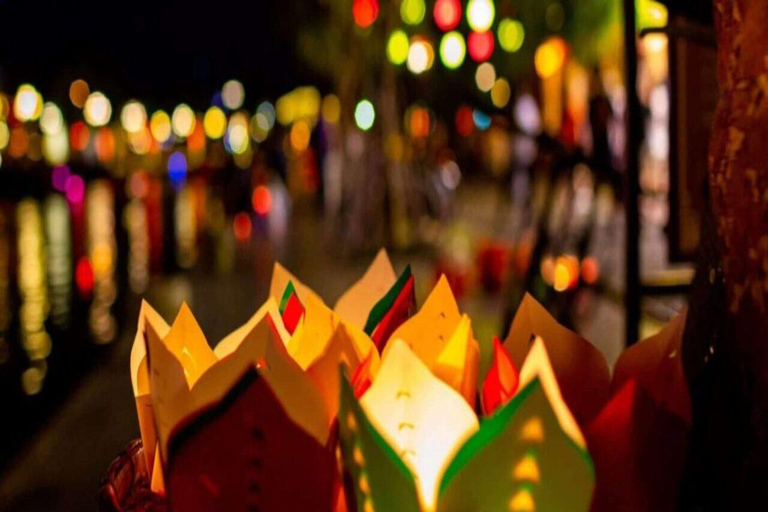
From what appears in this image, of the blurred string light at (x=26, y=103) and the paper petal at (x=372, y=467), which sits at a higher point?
the blurred string light at (x=26, y=103)

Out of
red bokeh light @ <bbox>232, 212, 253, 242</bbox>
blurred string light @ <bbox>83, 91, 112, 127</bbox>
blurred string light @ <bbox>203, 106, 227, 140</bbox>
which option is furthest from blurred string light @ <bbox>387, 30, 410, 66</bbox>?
blurred string light @ <bbox>203, 106, 227, 140</bbox>

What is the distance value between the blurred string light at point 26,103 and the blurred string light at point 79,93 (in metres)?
7.15

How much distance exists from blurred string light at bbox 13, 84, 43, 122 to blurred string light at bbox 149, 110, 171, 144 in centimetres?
2383

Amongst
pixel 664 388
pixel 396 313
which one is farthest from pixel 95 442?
pixel 664 388

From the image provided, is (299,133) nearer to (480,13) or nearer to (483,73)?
(483,73)

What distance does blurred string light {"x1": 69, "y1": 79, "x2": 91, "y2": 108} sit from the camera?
5762cm

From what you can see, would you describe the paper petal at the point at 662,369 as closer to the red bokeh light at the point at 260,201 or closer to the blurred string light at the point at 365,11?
the blurred string light at the point at 365,11

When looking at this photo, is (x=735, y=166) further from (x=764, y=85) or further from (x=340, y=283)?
(x=340, y=283)

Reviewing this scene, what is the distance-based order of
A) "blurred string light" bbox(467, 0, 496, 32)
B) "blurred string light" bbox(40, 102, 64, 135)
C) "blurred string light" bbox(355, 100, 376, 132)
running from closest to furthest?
1. "blurred string light" bbox(467, 0, 496, 32)
2. "blurred string light" bbox(355, 100, 376, 132)
3. "blurred string light" bbox(40, 102, 64, 135)

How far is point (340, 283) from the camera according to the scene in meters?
11.5

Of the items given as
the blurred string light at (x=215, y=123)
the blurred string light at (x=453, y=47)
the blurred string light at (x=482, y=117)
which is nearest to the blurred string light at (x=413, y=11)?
the blurred string light at (x=453, y=47)

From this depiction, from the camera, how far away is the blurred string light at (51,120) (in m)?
53.8

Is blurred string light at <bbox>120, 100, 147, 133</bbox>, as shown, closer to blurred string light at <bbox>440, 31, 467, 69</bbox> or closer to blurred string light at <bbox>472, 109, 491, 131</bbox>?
blurred string light at <bbox>440, 31, 467, 69</bbox>

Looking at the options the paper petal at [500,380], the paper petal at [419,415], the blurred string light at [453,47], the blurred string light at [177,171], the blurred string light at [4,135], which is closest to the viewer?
the paper petal at [419,415]
